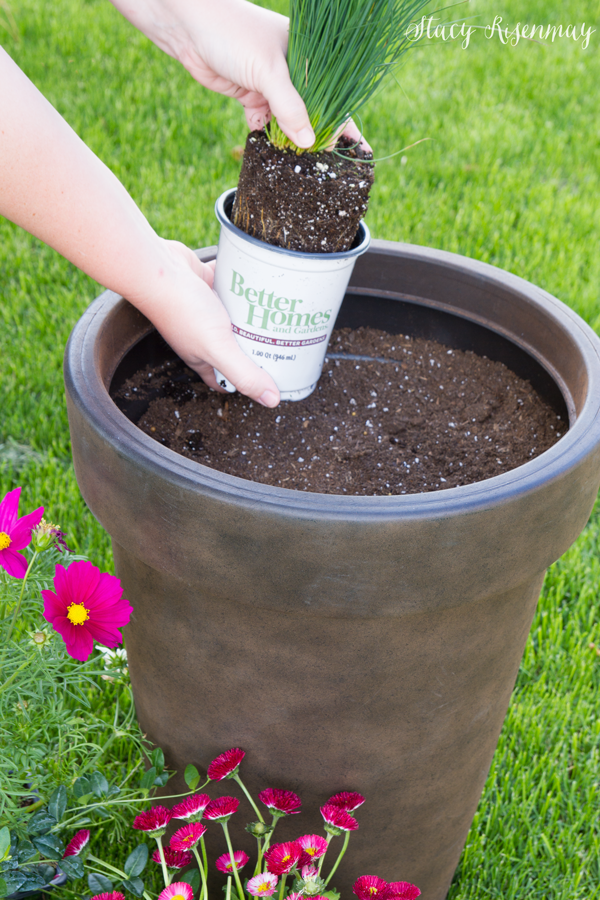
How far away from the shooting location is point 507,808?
1.48 metres

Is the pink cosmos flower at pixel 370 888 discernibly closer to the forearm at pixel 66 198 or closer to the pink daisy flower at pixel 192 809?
the pink daisy flower at pixel 192 809

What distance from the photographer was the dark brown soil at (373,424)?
3.65ft

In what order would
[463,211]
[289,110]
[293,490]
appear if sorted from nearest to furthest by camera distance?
[293,490]
[289,110]
[463,211]

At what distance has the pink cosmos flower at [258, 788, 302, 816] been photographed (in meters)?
0.95

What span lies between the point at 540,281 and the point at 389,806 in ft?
7.29

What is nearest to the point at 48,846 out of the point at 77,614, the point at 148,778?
the point at 148,778

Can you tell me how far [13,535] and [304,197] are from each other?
1.91 ft

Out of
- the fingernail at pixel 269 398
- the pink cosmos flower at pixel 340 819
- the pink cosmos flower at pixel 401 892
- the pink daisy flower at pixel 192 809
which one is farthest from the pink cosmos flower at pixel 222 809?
the fingernail at pixel 269 398

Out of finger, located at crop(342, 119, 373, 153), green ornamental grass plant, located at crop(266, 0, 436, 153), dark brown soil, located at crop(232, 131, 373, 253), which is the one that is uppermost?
green ornamental grass plant, located at crop(266, 0, 436, 153)

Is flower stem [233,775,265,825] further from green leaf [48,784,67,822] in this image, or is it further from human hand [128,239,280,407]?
human hand [128,239,280,407]

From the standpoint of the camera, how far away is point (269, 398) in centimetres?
111

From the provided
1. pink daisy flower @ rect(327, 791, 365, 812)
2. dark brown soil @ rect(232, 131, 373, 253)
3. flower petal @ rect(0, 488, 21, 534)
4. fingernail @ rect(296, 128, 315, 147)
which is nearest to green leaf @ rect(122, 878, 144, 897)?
pink daisy flower @ rect(327, 791, 365, 812)

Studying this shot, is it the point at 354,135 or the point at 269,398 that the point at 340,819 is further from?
the point at 354,135

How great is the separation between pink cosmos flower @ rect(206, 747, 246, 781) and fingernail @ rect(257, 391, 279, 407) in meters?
0.47
